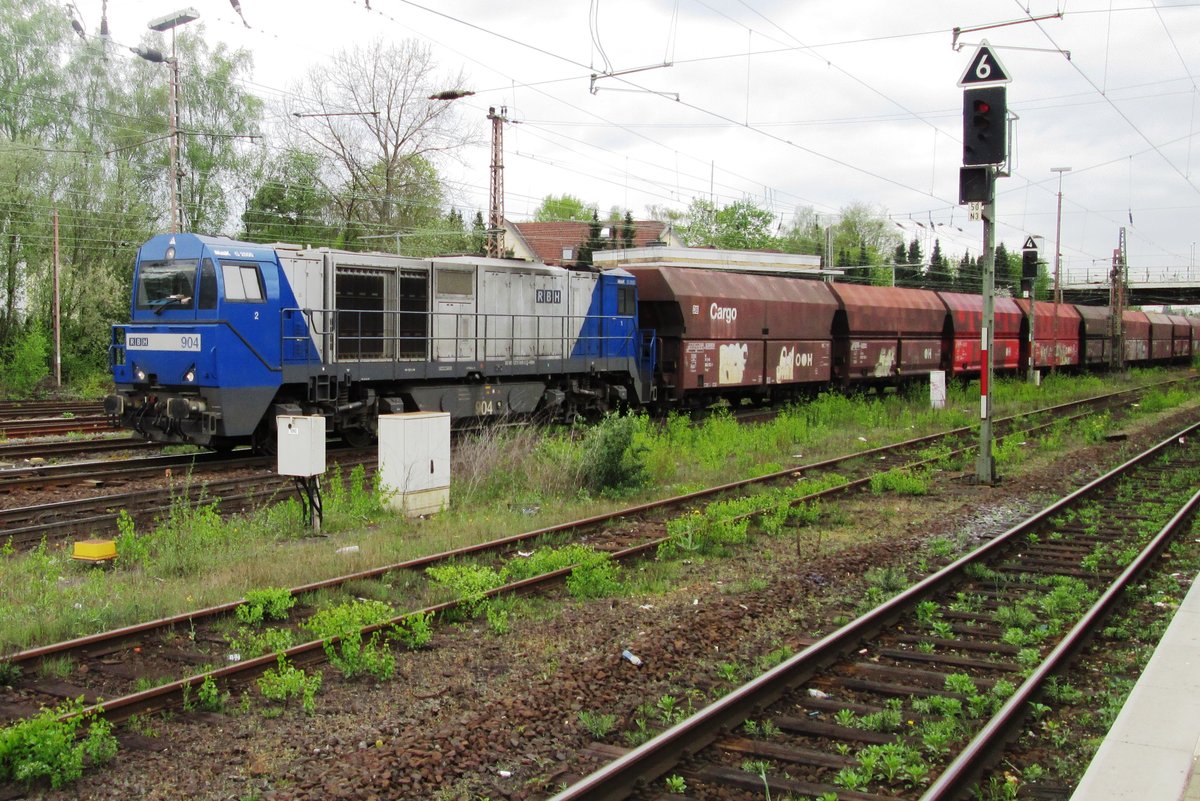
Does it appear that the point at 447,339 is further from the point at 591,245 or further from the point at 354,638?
the point at 591,245

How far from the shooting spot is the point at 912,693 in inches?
240

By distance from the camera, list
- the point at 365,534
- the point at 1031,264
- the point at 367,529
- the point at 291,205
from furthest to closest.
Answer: the point at 291,205
the point at 1031,264
the point at 367,529
the point at 365,534

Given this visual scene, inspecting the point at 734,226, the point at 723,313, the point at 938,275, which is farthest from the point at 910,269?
the point at 723,313

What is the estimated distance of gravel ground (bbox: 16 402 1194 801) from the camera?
4.81 m

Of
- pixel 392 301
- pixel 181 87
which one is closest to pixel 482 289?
pixel 392 301

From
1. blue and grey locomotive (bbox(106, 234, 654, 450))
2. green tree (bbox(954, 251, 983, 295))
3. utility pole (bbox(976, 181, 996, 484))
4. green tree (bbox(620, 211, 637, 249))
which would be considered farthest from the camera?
green tree (bbox(954, 251, 983, 295))

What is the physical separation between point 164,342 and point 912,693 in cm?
1207

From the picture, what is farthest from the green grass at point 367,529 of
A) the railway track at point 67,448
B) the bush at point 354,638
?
the railway track at point 67,448

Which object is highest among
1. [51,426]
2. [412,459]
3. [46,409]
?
[412,459]

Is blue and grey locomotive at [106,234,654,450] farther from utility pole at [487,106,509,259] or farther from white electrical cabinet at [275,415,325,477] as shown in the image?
utility pole at [487,106,509,259]

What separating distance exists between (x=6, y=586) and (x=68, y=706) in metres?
3.17

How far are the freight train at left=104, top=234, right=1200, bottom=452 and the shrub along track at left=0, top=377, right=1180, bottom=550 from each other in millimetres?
560

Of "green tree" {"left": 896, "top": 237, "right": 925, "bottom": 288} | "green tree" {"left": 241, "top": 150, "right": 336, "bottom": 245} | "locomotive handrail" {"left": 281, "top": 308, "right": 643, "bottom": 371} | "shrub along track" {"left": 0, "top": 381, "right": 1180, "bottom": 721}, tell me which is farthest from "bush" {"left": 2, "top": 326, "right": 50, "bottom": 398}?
"green tree" {"left": 896, "top": 237, "right": 925, "bottom": 288}

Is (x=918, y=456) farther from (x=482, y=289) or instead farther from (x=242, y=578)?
(x=242, y=578)
